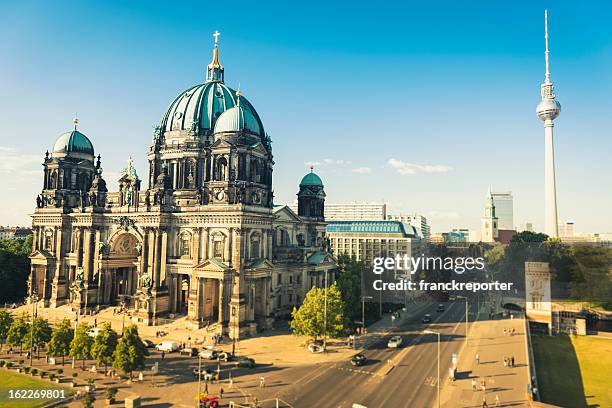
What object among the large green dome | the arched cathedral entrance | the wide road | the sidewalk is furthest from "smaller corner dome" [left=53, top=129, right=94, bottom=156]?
the sidewalk

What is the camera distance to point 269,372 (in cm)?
5478

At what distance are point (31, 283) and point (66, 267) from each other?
9381 mm

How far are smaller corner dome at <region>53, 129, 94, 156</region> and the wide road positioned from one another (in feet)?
258

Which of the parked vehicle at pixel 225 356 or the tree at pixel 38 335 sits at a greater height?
the tree at pixel 38 335

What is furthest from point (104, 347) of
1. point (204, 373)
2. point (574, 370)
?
point (574, 370)

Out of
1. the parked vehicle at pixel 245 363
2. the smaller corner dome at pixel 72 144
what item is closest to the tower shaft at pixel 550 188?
the parked vehicle at pixel 245 363

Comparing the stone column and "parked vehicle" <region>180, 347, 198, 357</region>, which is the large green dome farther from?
"parked vehicle" <region>180, 347, 198, 357</region>

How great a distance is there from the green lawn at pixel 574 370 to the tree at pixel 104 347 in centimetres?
5217

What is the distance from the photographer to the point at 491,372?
56.8m

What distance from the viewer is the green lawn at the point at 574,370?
51125 millimetres

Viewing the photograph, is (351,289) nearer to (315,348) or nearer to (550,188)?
(315,348)

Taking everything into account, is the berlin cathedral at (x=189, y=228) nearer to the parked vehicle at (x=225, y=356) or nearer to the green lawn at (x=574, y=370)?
the parked vehicle at (x=225, y=356)

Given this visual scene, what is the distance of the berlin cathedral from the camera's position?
75562 millimetres

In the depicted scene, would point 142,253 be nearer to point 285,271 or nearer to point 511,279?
point 285,271
